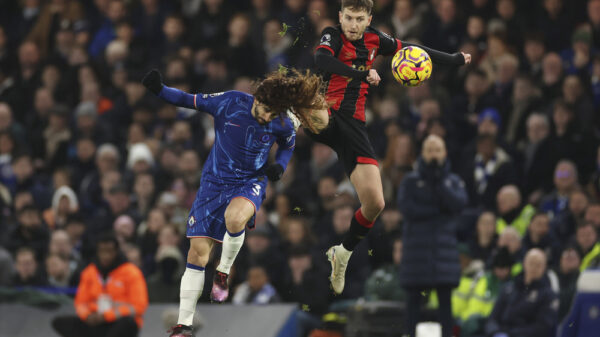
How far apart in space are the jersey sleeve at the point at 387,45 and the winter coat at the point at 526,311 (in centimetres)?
333

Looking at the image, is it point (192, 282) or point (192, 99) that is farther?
point (192, 282)

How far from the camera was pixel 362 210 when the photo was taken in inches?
382

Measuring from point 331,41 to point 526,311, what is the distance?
4.05m

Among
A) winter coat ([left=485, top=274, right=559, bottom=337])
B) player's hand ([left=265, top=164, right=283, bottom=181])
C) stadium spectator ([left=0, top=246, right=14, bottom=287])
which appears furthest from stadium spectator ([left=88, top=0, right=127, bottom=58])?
player's hand ([left=265, top=164, right=283, bottom=181])

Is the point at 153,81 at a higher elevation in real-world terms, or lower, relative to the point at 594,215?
higher

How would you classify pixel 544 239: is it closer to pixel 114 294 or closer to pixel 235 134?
pixel 235 134

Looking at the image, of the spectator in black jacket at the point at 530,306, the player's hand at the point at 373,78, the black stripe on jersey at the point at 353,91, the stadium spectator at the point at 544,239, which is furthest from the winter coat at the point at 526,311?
the player's hand at the point at 373,78

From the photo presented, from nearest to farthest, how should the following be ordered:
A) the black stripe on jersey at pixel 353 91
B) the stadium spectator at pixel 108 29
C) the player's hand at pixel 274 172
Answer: the player's hand at pixel 274 172 → the black stripe on jersey at pixel 353 91 → the stadium spectator at pixel 108 29

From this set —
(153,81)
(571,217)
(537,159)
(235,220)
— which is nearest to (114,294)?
(235,220)

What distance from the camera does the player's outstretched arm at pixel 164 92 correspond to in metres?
8.93

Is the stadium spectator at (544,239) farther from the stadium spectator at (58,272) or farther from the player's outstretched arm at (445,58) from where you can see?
the stadium spectator at (58,272)

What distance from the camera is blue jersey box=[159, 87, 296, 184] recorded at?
9117 millimetres

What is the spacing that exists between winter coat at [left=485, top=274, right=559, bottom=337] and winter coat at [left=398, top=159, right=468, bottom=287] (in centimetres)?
81

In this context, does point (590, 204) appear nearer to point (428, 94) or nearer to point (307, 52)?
point (428, 94)
